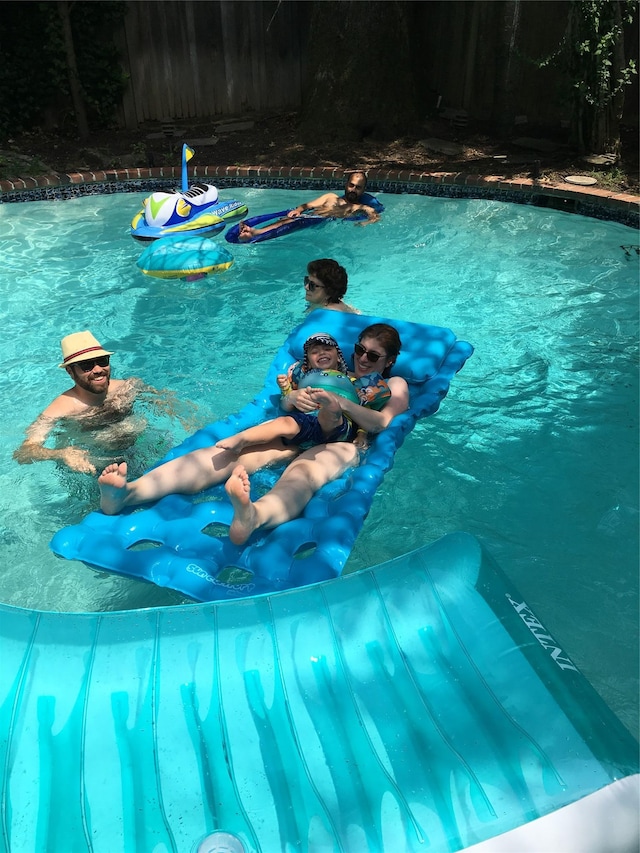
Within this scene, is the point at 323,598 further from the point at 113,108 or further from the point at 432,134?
the point at 113,108

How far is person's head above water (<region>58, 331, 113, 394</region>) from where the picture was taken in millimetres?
→ 4059

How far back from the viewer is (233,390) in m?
5.60

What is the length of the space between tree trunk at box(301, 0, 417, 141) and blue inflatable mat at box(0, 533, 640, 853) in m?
9.98

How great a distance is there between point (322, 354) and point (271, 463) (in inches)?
28.3

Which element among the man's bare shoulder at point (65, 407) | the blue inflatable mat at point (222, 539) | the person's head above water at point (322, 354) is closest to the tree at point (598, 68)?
the person's head above water at point (322, 354)

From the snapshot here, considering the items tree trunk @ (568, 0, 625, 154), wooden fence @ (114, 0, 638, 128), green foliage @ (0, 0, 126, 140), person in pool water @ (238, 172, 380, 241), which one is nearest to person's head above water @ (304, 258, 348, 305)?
person in pool water @ (238, 172, 380, 241)

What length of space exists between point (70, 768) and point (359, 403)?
2.47 meters

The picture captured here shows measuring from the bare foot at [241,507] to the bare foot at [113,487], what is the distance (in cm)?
53

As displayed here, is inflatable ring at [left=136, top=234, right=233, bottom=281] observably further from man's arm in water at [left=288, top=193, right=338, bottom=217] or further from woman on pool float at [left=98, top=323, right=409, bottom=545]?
woman on pool float at [left=98, top=323, right=409, bottom=545]

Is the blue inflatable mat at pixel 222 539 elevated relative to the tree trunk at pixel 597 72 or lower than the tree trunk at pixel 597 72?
lower

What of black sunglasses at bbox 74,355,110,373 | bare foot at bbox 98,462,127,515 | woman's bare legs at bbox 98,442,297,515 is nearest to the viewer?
bare foot at bbox 98,462,127,515

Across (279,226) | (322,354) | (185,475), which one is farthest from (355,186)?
(185,475)

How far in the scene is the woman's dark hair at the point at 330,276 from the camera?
18.4 ft

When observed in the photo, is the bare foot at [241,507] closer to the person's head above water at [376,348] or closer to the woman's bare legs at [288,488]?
the woman's bare legs at [288,488]
